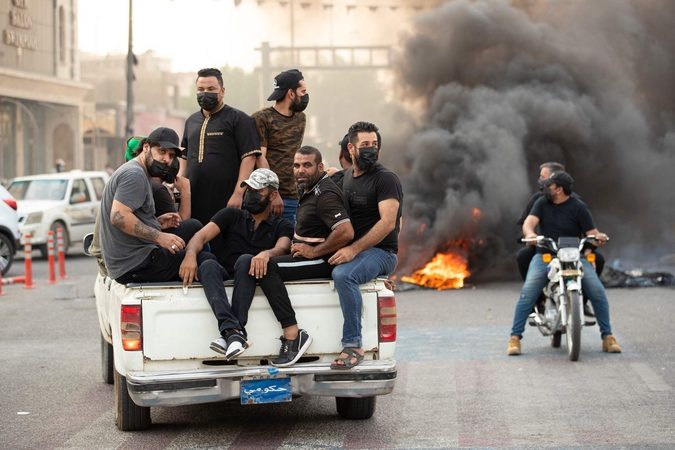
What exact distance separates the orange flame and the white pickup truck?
9.46 meters

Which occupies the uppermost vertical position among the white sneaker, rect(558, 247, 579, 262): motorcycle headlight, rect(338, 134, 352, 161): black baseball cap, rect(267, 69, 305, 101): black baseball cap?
rect(267, 69, 305, 101): black baseball cap

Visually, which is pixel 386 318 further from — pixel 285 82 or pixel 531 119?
pixel 531 119

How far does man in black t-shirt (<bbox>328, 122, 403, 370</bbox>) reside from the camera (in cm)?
566

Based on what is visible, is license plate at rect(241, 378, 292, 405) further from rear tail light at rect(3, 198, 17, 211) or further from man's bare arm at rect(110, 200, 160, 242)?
rear tail light at rect(3, 198, 17, 211)

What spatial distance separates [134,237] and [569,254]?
451 centimetres

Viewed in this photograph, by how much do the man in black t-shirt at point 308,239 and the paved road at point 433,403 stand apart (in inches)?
34.7

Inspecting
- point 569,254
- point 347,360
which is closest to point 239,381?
point 347,360

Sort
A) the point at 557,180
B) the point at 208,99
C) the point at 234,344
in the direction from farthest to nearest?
the point at 557,180, the point at 208,99, the point at 234,344

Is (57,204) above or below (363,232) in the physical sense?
below

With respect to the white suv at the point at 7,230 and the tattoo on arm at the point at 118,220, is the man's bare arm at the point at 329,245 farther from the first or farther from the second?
the white suv at the point at 7,230

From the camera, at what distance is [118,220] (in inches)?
231

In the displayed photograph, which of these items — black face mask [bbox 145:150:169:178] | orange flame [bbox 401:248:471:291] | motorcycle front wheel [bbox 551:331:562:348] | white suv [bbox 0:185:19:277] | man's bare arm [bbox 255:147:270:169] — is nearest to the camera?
black face mask [bbox 145:150:169:178]

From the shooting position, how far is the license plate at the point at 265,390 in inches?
218

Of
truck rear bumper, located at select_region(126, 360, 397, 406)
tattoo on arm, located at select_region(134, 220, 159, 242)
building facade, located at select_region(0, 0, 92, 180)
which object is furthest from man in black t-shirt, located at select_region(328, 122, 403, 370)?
building facade, located at select_region(0, 0, 92, 180)
